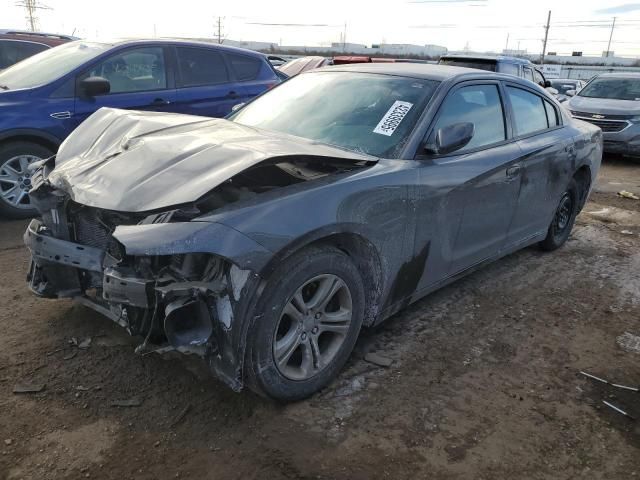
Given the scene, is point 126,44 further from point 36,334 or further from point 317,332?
point 317,332

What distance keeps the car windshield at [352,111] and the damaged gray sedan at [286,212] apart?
1 centimetres

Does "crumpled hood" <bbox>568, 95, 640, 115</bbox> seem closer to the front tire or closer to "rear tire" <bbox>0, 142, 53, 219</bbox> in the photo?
the front tire

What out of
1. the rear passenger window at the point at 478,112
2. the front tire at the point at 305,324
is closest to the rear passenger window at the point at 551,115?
the rear passenger window at the point at 478,112

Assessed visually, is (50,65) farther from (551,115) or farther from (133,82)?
(551,115)

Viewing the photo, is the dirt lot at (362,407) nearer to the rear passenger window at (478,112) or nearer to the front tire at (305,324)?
the front tire at (305,324)

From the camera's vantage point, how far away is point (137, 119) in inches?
136

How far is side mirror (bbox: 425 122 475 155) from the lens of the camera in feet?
10.2

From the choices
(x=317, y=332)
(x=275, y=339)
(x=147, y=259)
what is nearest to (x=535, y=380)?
(x=317, y=332)

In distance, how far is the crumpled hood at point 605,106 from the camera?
34.4 ft

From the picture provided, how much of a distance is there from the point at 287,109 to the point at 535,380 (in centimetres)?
239

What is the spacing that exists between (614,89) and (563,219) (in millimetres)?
8406

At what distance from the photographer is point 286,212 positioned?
8.00 ft

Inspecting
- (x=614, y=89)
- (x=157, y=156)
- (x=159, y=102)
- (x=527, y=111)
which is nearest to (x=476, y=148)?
(x=527, y=111)

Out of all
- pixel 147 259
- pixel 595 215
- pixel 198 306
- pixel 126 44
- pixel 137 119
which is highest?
pixel 126 44
